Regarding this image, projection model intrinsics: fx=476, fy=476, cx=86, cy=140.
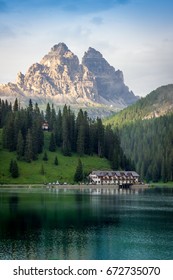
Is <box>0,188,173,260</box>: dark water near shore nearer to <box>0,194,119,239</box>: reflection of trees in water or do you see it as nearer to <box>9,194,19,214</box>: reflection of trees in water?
<box>0,194,119,239</box>: reflection of trees in water

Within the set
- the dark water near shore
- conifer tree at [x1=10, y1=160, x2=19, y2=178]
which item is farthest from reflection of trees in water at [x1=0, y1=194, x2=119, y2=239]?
conifer tree at [x1=10, y1=160, x2=19, y2=178]

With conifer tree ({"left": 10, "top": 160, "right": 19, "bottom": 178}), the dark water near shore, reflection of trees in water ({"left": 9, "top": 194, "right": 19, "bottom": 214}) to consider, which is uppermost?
conifer tree ({"left": 10, "top": 160, "right": 19, "bottom": 178})

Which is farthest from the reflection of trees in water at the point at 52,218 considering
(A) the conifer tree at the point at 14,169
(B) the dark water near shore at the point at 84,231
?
(A) the conifer tree at the point at 14,169

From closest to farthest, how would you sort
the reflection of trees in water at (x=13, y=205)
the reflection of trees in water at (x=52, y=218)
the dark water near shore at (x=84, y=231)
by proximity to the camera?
the dark water near shore at (x=84, y=231) < the reflection of trees in water at (x=52, y=218) < the reflection of trees in water at (x=13, y=205)

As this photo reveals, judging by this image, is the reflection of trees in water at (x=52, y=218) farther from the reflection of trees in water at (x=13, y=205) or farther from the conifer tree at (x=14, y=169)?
the conifer tree at (x=14, y=169)

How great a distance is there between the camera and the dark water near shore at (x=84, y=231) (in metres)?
61.7

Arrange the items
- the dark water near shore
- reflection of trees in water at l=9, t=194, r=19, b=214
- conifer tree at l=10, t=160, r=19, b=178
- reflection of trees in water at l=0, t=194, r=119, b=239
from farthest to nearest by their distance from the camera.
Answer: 1. conifer tree at l=10, t=160, r=19, b=178
2. reflection of trees in water at l=9, t=194, r=19, b=214
3. reflection of trees in water at l=0, t=194, r=119, b=239
4. the dark water near shore

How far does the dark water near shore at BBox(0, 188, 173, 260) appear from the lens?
6166cm

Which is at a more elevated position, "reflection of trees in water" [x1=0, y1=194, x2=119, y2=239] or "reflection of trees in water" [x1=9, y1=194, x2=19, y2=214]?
"reflection of trees in water" [x1=9, y1=194, x2=19, y2=214]

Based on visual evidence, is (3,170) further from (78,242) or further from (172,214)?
(78,242)

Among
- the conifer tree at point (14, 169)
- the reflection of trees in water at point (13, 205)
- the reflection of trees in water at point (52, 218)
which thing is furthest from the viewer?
the conifer tree at point (14, 169)

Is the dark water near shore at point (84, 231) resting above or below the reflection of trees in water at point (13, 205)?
below

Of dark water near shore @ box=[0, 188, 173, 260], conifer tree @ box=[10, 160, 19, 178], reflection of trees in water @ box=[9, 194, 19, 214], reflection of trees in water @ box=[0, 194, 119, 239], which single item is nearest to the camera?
dark water near shore @ box=[0, 188, 173, 260]
